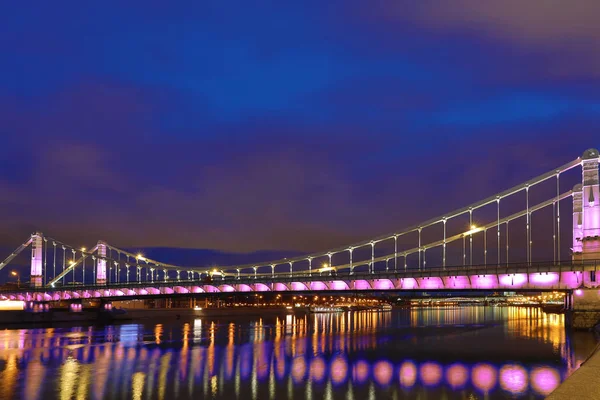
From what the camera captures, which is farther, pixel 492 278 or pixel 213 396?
pixel 492 278

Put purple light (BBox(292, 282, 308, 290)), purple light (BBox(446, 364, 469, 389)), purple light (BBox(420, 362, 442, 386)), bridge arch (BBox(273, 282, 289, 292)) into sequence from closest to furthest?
purple light (BBox(446, 364, 469, 389)) < purple light (BBox(420, 362, 442, 386)) < purple light (BBox(292, 282, 308, 290)) < bridge arch (BBox(273, 282, 289, 292))

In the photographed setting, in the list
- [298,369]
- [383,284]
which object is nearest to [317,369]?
[298,369]

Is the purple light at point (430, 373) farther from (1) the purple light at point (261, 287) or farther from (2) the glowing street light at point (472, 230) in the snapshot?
(1) the purple light at point (261, 287)

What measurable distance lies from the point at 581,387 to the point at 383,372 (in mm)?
23655

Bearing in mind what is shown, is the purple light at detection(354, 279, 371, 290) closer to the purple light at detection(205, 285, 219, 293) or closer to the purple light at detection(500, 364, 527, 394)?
the purple light at detection(205, 285, 219, 293)

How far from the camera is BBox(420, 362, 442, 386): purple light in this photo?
3859 cm

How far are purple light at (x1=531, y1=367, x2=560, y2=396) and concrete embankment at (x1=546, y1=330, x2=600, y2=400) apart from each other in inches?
430

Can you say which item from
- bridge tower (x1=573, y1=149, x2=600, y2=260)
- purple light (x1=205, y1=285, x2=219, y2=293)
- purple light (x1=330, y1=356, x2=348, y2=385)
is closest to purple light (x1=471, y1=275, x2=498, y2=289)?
bridge tower (x1=573, y1=149, x2=600, y2=260)

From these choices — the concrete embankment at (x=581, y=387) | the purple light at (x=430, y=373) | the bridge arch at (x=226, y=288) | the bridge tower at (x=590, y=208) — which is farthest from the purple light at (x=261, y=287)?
the concrete embankment at (x=581, y=387)

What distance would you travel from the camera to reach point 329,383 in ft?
124

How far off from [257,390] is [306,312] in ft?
469

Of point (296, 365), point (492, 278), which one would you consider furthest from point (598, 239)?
point (296, 365)

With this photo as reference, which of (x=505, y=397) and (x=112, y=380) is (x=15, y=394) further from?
(x=505, y=397)

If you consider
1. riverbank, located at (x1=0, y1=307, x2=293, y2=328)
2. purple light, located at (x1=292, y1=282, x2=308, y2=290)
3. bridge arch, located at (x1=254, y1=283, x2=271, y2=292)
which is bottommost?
riverbank, located at (x1=0, y1=307, x2=293, y2=328)
